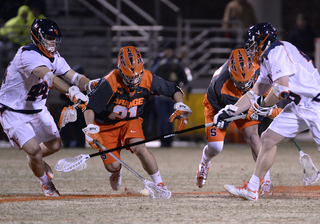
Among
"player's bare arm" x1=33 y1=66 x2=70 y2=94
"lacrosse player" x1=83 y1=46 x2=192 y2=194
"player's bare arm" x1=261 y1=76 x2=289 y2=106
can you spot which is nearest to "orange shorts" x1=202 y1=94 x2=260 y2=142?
"lacrosse player" x1=83 y1=46 x2=192 y2=194

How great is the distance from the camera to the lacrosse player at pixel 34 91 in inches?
233

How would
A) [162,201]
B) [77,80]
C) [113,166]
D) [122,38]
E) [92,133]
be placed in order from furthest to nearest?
1. [122,38]
2. [77,80]
3. [113,166]
4. [92,133]
5. [162,201]

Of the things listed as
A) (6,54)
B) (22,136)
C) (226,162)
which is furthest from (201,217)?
(6,54)

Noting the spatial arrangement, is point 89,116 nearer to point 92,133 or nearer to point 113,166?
point 92,133

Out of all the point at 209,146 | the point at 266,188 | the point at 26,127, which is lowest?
the point at 266,188

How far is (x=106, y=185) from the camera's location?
6988 mm

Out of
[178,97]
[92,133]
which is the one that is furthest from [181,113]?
[92,133]

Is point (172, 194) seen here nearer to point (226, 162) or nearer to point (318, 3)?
point (226, 162)

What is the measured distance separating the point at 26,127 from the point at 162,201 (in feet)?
6.32

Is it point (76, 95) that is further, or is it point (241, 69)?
point (241, 69)

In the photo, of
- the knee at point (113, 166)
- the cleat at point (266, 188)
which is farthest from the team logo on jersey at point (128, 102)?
the cleat at point (266, 188)

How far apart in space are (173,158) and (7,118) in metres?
4.78

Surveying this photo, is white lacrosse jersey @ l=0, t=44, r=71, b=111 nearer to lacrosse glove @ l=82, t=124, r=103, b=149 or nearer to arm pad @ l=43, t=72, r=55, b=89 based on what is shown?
arm pad @ l=43, t=72, r=55, b=89

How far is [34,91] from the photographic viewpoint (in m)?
6.15
